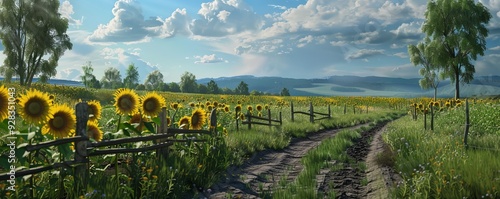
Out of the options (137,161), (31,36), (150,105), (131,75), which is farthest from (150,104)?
(131,75)

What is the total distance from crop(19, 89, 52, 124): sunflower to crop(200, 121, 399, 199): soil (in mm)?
2842

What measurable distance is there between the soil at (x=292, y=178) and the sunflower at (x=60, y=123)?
2.48 meters

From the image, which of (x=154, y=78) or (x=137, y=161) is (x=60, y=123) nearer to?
(x=137, y=161)

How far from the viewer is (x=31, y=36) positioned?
3725 centimetres

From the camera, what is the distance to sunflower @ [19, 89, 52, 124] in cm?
477

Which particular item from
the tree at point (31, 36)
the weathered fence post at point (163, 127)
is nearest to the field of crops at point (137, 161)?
the weathered fence post at point (163, 127)

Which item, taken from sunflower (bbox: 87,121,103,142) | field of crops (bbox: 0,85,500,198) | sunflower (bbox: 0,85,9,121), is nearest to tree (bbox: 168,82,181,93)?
field of crops (bbox: 0,85,500,198)

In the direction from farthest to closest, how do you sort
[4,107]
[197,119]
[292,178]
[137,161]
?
1. [197,119]
2. [292,178]
3. [137,161]
4. [4,107]

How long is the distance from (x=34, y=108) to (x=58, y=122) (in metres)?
0.38

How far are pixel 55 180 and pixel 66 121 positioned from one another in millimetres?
708

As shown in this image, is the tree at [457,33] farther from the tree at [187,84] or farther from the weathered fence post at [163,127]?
the tree at [187,84]

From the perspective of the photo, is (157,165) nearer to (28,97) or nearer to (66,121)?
(66,121)

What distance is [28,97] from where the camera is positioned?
15.8 ft

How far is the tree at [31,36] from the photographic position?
3612 centimetres
